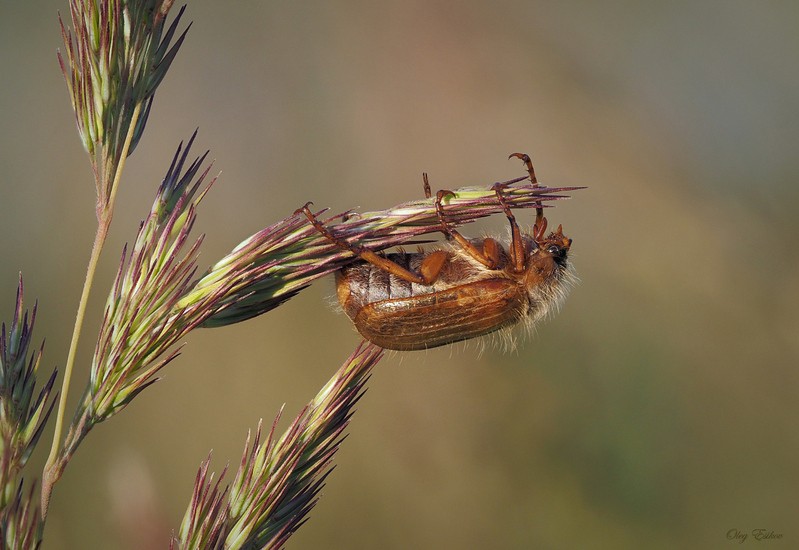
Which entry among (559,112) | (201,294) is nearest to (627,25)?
(559,112)

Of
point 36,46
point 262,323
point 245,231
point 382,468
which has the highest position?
point 36,46

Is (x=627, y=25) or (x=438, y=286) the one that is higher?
(x=627, y=25)

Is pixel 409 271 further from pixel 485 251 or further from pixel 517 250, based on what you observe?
pixel 517 250

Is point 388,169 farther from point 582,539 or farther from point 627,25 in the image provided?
point 582,539

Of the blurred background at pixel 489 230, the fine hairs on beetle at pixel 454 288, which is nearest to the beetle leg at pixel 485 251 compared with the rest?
the fine hairs on beetle at pixel 454 288

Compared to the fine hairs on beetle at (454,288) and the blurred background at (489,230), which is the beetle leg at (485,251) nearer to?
the fine hairs on beetle at (454,288)

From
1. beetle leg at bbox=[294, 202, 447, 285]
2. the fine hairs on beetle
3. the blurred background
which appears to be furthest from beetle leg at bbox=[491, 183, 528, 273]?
the blurred background
